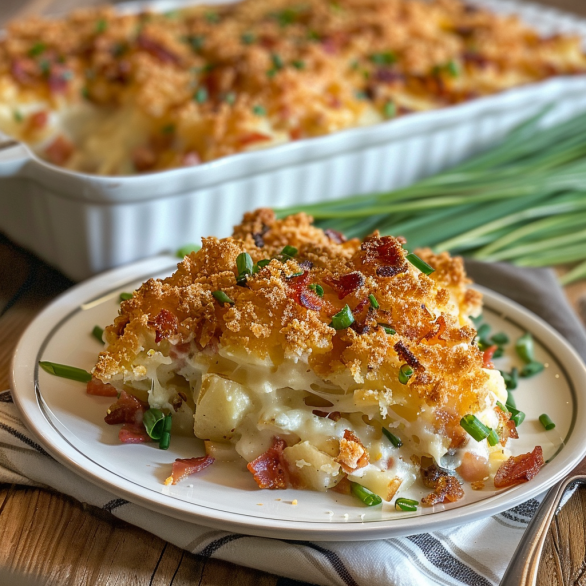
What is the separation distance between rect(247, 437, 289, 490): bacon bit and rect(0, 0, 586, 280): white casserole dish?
1.16m

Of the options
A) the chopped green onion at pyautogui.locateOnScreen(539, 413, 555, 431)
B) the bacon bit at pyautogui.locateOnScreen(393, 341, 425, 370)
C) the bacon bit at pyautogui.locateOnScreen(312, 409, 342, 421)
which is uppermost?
the bacon bit at pyautogui.locateOnScreen(393, 341, 425, 370)

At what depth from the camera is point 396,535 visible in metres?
1.51

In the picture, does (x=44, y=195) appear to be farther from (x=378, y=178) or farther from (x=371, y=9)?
(x=371, y=9)

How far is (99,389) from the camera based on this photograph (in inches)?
73.0

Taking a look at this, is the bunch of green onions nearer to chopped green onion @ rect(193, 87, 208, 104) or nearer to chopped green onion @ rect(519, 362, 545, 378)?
chopped green onion @ rect(193, 87, 208, 104)

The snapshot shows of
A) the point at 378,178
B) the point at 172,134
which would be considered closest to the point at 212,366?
the point at 172,134

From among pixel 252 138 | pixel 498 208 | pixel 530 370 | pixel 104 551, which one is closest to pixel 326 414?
pixel 104 551

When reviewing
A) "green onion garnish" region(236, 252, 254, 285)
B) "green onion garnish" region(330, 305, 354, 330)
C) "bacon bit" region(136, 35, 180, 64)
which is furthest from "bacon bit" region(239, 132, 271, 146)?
"green onion garnish" region(330, 305, 354, 330)

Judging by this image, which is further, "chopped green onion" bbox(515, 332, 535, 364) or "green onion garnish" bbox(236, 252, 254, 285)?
"chopped green onion" bbox(515, 332, 535, 364)

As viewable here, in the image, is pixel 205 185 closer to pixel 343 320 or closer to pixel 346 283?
pixel 346 283

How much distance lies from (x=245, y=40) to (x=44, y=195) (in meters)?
1.47

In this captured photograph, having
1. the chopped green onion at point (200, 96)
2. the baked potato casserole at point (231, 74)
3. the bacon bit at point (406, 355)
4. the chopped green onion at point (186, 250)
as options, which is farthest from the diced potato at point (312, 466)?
the chopped green onion at point (200, 96)

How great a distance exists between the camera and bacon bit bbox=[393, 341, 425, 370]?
5.41 ft

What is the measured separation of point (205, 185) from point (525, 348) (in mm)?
1174
